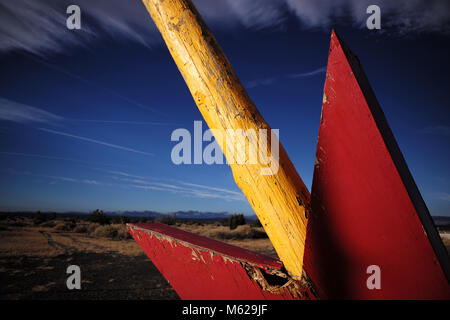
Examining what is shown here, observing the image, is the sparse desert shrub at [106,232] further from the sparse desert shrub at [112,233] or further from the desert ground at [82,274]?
the desert ground at [82,274]

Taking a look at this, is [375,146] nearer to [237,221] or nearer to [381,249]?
[381,249]

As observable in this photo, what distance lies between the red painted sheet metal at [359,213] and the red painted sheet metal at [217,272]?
0.15m

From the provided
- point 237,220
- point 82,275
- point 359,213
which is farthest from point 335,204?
point 237,220

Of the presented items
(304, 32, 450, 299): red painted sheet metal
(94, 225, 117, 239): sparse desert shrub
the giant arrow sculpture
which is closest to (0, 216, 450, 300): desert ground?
(94, 225, 117, 239): sparse desert shrub

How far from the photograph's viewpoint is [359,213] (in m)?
0.60

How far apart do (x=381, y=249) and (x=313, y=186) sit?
0.75 feet

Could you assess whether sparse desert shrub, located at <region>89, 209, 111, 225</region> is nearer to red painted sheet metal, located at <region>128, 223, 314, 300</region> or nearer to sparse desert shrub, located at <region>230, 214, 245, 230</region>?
sparse desert shrub, located at <region>230, 214, 245, 230</region>

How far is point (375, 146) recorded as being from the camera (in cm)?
58

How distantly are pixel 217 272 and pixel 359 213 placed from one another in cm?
58

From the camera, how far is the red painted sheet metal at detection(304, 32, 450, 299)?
0.54 meters

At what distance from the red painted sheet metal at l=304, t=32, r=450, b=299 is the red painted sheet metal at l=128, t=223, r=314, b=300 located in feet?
0.49

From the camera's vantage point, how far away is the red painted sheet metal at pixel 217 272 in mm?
746
